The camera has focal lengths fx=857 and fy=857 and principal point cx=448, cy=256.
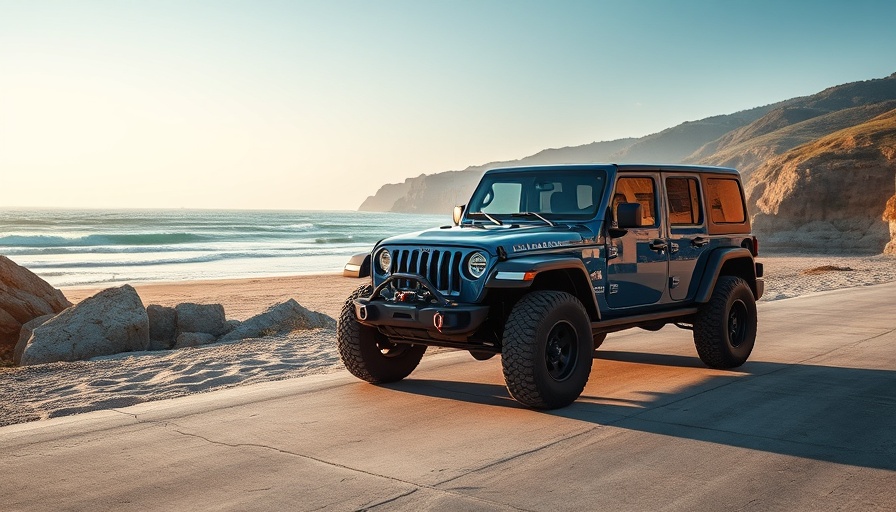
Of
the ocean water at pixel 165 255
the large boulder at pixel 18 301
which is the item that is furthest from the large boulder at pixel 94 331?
the ocean water at pixel 165 255

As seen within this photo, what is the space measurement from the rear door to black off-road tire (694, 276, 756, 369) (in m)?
0.32

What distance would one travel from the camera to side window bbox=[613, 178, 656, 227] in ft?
27.0

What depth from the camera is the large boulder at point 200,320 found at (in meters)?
12.8

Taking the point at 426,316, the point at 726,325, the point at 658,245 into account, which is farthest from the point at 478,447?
the point at 726,325

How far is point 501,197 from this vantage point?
8.64 m

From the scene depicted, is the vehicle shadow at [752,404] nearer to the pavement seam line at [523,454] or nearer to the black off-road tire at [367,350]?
the black off-road tire at [367,350]

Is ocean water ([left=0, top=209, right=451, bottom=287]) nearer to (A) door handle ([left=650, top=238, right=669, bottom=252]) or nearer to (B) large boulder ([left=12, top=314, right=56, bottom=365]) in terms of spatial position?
(B) large boulder ([left=12, top=314, right=56, bottom=365])

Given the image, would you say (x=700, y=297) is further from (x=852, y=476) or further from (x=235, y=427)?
(x=235, y=427)

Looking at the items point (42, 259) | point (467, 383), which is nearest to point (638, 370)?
point (467, 383)

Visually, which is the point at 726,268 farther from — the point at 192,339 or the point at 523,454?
the point at 192,339

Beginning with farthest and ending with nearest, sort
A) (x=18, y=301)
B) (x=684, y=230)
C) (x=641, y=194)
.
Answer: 1. (x=18, y=301)
2. (x=684, y=230)
3. (x=641, y=194)

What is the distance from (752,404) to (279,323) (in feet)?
25.6

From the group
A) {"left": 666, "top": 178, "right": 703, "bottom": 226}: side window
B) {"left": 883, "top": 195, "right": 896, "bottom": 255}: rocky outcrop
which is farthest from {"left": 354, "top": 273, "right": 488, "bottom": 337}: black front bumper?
{"left": 883, "top": 195, "right": 896, "bottom": 255}: rocky outcrop

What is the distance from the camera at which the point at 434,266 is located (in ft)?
23.5
